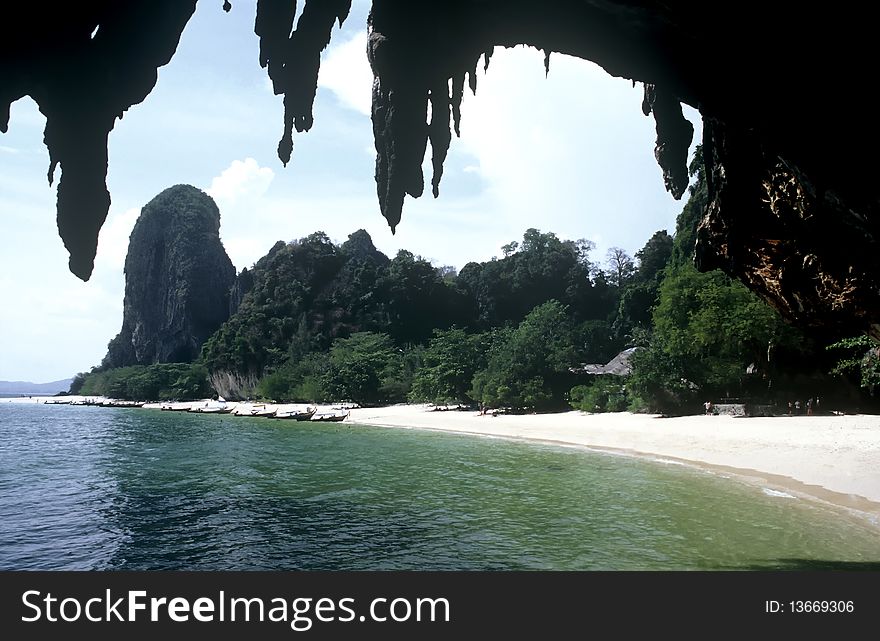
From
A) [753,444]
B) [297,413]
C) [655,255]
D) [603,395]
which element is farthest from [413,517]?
[655,255]

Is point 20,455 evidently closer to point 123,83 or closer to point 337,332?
point 123,83

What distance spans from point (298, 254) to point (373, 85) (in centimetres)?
7628

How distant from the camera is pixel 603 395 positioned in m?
32.9

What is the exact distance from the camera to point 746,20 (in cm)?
613

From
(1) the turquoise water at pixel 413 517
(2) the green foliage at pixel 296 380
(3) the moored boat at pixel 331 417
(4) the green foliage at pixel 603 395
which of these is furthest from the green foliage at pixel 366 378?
(1) the turquoise water at pixel 413 517

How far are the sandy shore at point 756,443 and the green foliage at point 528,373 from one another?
307cm

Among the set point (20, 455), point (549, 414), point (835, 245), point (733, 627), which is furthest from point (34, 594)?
point (549, 414)

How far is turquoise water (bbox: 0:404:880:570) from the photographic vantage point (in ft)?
30.9

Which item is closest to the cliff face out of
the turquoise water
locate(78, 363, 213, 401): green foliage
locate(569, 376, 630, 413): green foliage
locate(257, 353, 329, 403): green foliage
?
locate(78, 363, 213, 401): green foliage

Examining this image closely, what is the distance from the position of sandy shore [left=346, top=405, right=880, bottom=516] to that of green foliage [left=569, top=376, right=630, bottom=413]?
1.39m

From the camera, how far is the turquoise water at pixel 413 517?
9414mm

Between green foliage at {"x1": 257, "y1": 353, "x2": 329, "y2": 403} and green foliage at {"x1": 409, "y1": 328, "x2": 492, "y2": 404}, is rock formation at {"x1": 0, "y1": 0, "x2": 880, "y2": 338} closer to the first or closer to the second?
green foliage at {"x1": 409, "y1": 328, "x2": 492, "y2": 404}

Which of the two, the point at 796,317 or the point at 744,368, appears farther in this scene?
the point at 744,368

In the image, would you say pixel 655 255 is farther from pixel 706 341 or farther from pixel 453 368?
pixel 706 341
